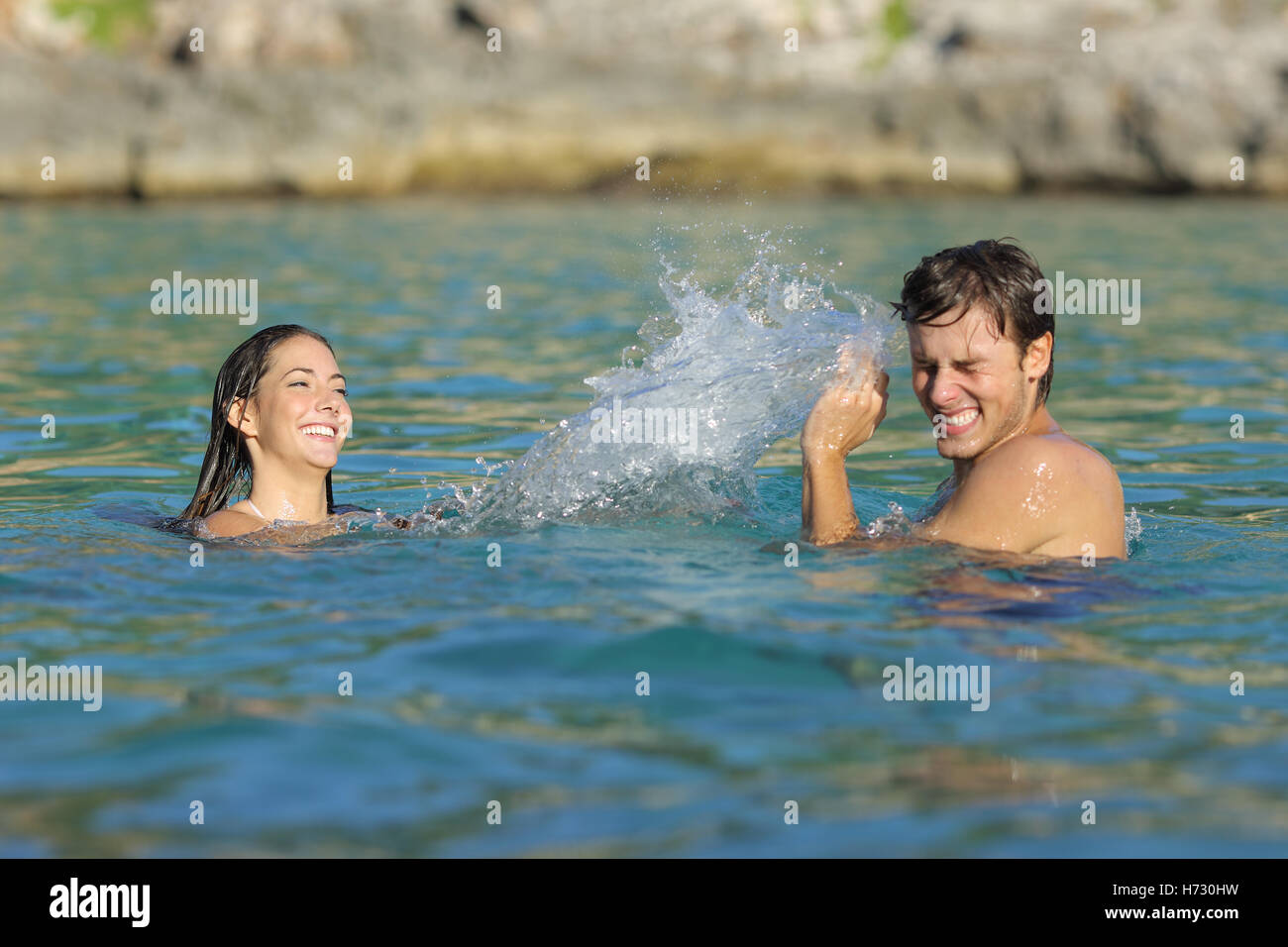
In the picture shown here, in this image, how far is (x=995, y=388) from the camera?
183 inches

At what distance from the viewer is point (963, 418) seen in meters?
4.73

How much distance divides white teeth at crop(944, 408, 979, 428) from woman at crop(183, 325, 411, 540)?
6.29 feet

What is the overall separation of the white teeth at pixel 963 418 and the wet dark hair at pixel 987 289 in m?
0.23

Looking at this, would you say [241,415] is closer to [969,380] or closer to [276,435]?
[276,435]

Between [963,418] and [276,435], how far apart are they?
2.33 metres

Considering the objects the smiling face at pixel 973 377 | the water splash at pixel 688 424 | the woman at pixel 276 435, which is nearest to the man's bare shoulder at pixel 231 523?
the woman at pixel 276 435

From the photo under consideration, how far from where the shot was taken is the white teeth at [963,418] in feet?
15.5

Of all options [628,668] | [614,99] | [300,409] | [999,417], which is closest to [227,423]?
[300,409]

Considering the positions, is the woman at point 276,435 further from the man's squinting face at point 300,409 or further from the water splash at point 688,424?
the water splash at point 688,424

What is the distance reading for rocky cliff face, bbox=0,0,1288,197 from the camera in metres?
24.9

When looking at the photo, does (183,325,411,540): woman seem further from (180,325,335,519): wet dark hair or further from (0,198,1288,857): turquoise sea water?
(0,198,1288,857): turquoise sea water

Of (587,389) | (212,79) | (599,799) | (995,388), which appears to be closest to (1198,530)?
(995,388)
